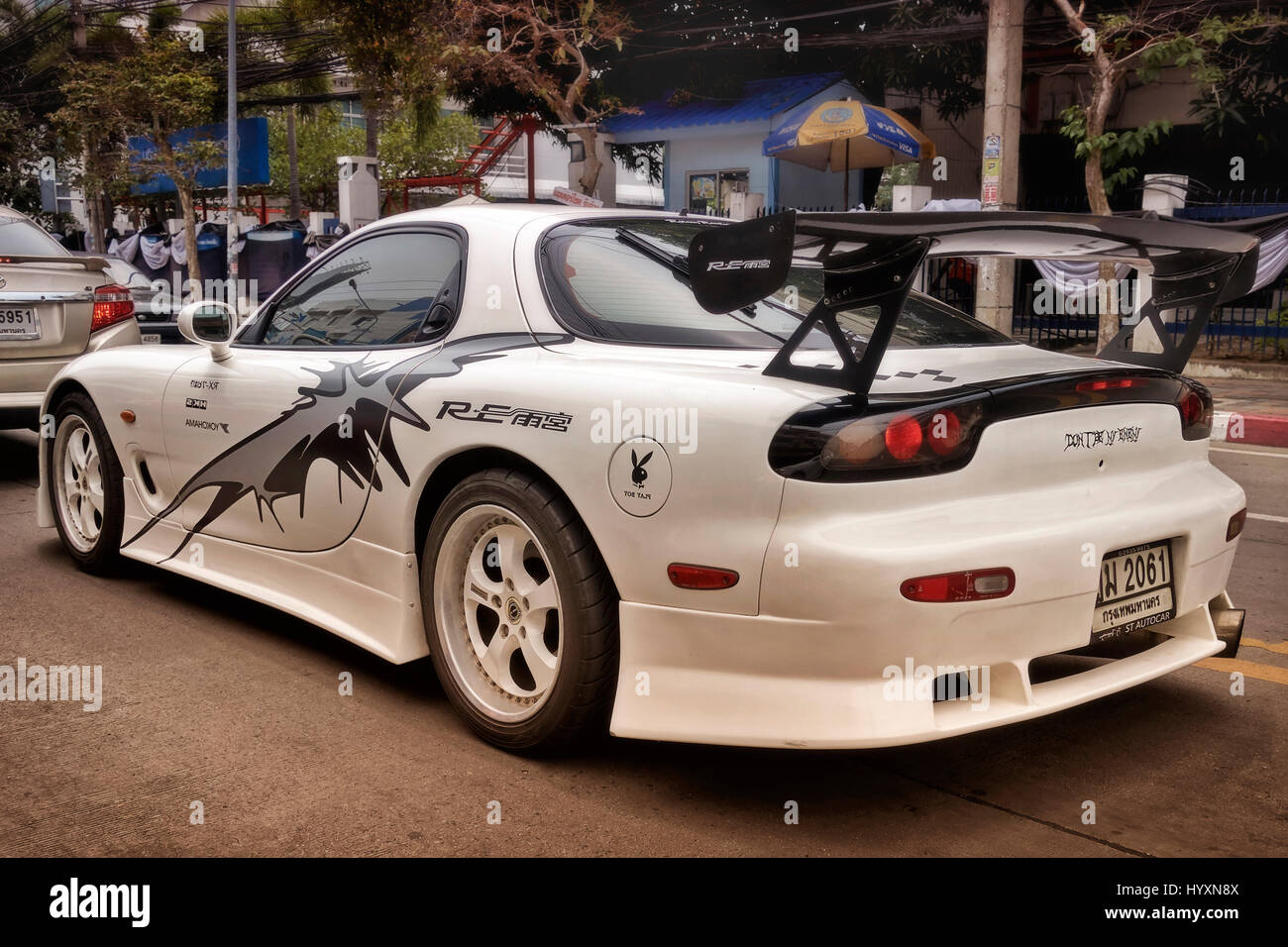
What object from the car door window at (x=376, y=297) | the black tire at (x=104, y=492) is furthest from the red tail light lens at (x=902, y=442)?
the black tire at (x=104, y=492)

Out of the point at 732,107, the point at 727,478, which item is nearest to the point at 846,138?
the point at 732,107

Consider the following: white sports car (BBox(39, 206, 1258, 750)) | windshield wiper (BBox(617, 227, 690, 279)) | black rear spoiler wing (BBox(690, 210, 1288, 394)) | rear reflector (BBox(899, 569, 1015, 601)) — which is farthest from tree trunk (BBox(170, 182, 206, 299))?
rear reflector (BBox(899, 569, 1015, 601))

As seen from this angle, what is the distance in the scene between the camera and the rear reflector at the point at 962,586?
2535 mm

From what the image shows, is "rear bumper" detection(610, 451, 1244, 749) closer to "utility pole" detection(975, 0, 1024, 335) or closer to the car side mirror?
the car side mirror

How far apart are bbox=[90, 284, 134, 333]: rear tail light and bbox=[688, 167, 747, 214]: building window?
1648cm

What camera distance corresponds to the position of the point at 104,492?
480 centimetres

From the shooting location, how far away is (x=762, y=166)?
2306 cm

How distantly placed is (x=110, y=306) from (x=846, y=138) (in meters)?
11.5

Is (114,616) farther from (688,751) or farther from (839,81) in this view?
(839,81)

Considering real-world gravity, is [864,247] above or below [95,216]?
below

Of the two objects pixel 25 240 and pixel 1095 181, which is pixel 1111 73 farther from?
pixel 25 240

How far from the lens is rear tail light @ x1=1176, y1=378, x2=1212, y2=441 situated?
3.21 meters
